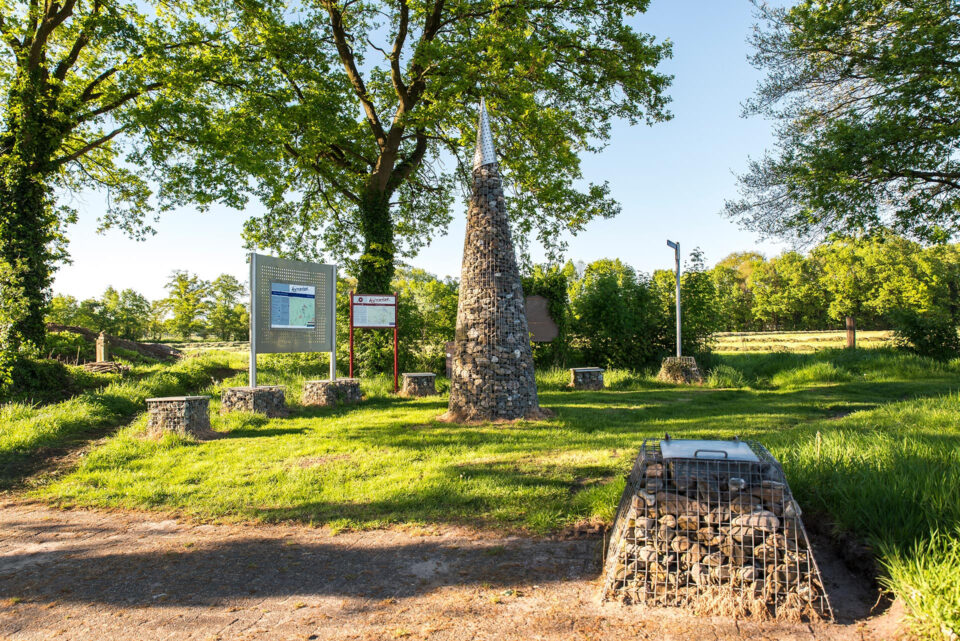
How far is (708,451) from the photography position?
3.22 metres

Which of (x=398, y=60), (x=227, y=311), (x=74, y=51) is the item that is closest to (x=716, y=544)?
(x=398, y=60)

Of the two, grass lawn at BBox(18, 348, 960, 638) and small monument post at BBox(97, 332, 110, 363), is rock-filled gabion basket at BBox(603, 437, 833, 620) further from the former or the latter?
small monument post at BBox(97, 332, 110, 363)

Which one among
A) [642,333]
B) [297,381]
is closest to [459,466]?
[297,381]

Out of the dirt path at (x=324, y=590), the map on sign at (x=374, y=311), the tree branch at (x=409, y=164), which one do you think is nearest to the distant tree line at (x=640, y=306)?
the map on sign at (x=374, y=311)

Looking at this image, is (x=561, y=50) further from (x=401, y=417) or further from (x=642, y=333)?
(x=401, y=417)

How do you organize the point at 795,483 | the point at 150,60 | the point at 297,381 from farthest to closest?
1. the point at 297,381
2. the point at 150,60
3. the point at 795,483

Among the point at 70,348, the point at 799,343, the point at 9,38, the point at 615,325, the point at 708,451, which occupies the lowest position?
the point at 708,451

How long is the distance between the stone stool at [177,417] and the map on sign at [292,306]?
3.03 m

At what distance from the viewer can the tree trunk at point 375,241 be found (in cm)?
1548

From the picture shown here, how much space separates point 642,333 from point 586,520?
12152 millimetres

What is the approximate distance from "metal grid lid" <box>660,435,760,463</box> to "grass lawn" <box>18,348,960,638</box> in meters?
0.83

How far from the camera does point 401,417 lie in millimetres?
9047

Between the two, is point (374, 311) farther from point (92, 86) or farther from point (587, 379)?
point (92, 86)

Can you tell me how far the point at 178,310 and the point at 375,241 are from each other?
30987mm
